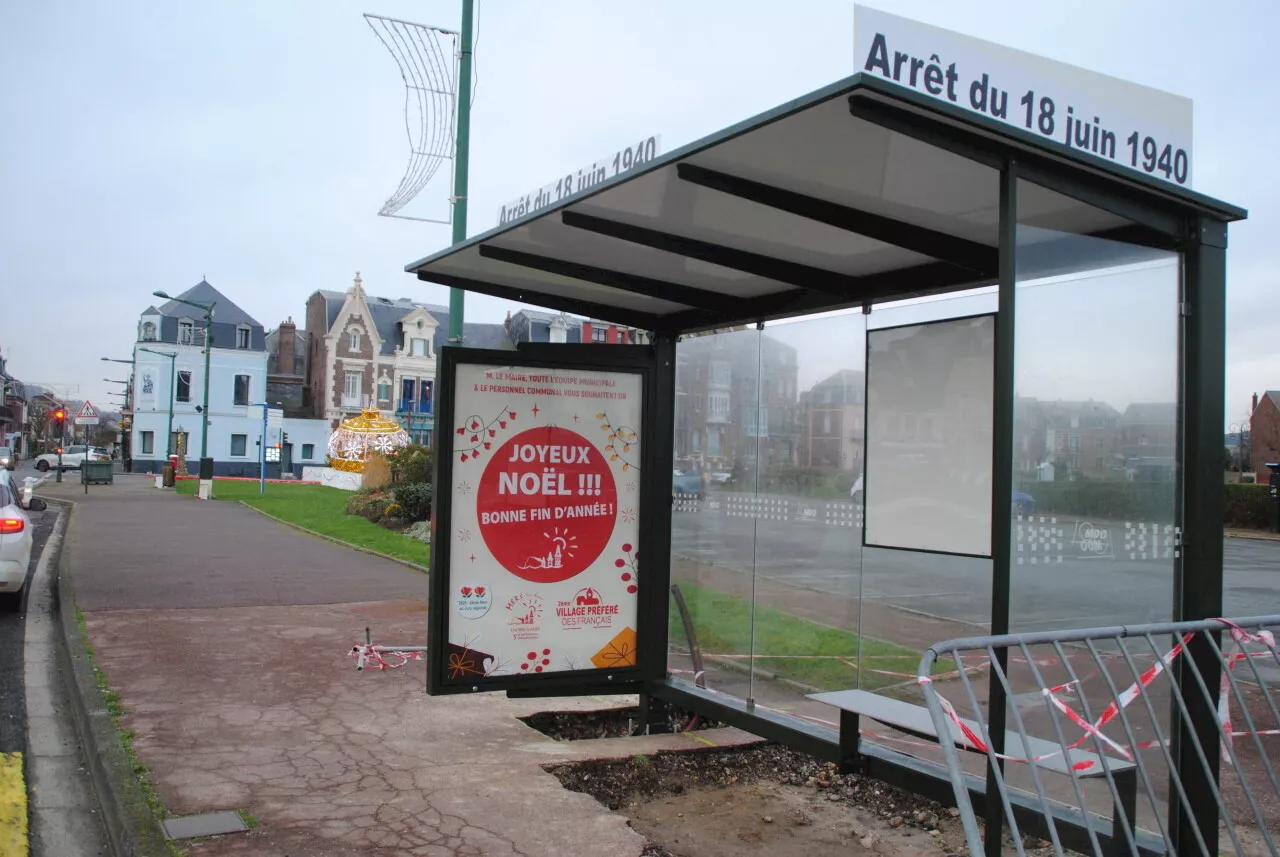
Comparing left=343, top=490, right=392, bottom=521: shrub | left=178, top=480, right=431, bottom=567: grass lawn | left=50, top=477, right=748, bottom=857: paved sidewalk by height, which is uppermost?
left=343, top=490, right=392, bottom=521: shrub

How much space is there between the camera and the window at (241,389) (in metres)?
63.1

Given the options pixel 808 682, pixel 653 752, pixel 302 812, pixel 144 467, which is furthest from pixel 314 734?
pixel 144 467

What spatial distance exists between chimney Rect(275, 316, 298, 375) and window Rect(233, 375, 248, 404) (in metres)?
7.96

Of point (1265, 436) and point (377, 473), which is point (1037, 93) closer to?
point (377, 473)

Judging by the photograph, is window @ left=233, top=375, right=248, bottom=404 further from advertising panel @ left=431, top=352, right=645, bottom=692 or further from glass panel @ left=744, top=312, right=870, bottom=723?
glass panel @ left=744, top=312, right=870, bottom=723

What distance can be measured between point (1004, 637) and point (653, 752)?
326 cm

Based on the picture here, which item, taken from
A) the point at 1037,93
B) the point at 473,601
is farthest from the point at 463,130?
the point at 1037,93

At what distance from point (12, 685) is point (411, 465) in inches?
587

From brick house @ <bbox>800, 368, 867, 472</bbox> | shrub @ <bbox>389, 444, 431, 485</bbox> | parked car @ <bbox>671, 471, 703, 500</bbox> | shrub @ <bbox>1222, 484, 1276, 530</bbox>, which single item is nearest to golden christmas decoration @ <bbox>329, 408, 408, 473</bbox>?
shrub @ <bbox>389, 444, 431, 485</bbox>

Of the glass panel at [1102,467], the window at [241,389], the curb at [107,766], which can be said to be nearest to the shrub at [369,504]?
the curb at [107,766]

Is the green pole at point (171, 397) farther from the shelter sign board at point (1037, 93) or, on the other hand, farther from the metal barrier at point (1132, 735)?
the shelter sign board at point (1037, 93)

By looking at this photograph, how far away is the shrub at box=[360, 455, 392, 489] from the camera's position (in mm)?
26375

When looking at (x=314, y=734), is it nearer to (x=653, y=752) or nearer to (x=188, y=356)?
(x=653, y=752)

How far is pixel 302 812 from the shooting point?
4781mm
